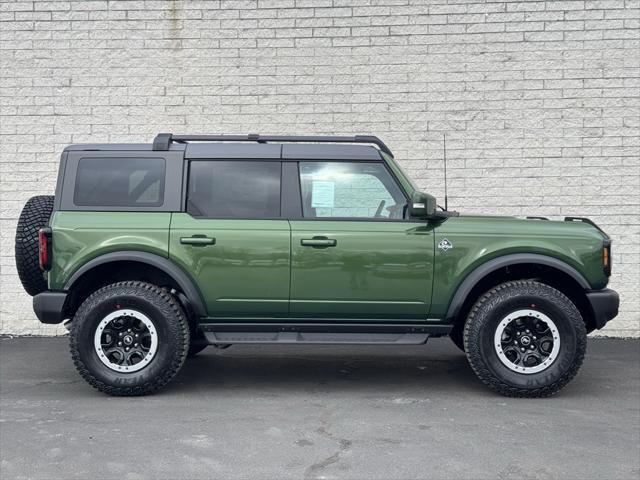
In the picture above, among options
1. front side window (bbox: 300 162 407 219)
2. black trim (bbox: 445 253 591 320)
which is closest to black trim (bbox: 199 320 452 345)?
black trim (bbox: 445 253 591 320)

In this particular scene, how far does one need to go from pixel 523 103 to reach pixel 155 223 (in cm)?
483

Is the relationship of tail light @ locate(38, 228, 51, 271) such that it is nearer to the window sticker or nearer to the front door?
the front door

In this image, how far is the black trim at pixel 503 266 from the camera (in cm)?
578

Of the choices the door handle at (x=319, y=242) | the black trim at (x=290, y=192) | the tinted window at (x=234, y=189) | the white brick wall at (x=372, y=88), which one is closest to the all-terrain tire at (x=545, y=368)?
the door handle at (x=319, y=242)

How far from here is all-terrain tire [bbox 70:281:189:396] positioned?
571 cm

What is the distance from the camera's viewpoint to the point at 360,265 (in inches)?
228

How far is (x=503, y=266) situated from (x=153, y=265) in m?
2.75

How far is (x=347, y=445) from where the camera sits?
449 cm

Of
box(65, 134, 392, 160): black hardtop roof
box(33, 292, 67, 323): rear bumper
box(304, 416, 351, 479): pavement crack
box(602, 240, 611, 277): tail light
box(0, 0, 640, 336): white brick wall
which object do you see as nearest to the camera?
box(304, 416, 351, 479): pavement crack

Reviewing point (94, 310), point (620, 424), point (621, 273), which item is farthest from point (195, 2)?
point (620, 424)

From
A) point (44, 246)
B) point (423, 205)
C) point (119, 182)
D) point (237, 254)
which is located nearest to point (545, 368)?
point (423, 205)

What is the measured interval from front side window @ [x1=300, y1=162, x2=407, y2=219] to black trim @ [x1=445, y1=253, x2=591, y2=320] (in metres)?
0.75

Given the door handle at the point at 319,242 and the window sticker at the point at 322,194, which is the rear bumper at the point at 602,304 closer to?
the door handle at the point at 319,242

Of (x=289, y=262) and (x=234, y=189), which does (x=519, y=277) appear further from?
Answer: (x=234, y=189)
